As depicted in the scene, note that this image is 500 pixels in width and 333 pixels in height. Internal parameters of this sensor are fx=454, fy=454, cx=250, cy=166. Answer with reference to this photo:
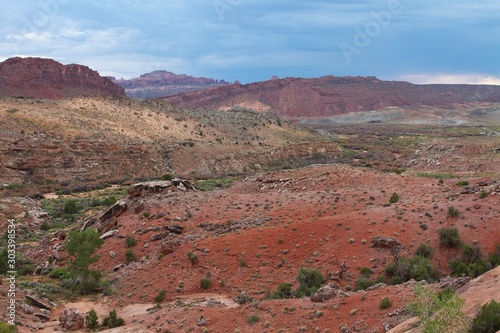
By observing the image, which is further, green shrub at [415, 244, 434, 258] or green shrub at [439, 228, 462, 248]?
green shrub at [439, 228, 462, 248]

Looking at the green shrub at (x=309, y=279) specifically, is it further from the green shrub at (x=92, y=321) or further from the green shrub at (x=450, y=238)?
the green shrub at (x=92, y=321)

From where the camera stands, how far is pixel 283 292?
53.6 feet

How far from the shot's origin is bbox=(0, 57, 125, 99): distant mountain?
374ft

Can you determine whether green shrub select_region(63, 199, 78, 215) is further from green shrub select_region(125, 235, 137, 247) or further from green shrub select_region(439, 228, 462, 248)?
green shrub select_region(439, 228, 462, 248)

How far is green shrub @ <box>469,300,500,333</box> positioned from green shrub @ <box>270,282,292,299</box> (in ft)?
26.0

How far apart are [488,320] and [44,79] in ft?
418

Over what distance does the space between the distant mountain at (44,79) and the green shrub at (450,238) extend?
103 m

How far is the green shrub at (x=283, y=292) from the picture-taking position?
1600 centimetres

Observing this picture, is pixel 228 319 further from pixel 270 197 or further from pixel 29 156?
pixel 29 156

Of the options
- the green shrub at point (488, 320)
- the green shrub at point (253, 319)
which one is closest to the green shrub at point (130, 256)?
the green shrub at point (253, 319)

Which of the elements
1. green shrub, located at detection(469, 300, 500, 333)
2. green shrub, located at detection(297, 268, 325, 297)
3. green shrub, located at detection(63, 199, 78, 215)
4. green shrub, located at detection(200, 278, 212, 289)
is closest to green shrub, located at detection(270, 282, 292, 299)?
green shrub, located at detection(297, 268, 325, 297)

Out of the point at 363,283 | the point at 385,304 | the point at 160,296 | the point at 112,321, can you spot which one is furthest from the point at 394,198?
A: the point at 112,321

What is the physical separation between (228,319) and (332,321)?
3.30 m

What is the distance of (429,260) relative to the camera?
17141mm
